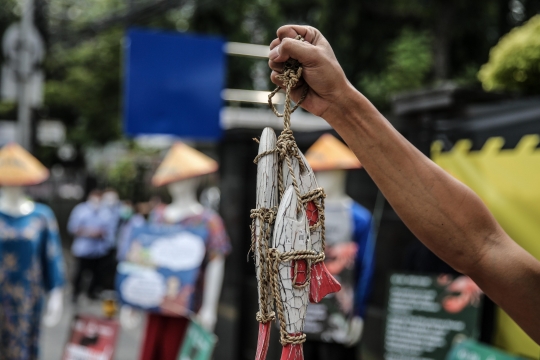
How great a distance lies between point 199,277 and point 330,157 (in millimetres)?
1170

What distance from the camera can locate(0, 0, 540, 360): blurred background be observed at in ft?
12.9

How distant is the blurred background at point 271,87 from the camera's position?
3.94 m

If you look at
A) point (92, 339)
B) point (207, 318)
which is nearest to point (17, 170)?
point (92, 339)

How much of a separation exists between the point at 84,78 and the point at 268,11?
217 inches

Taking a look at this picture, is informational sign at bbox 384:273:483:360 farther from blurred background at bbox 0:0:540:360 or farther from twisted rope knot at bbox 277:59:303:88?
twisted rope knot at bbox 277:59:303:88

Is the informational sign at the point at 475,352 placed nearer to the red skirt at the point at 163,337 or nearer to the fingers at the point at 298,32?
the red skirt at the point at 163,337

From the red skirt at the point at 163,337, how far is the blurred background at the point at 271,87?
2.07 ft

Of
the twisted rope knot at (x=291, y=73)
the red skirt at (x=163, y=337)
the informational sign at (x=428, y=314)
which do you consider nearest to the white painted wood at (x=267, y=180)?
the twisted rope knot at (x=291, y=73)

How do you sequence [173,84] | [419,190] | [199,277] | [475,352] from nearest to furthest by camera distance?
[419,190] → [475,352] → [199,277] → [173,84]

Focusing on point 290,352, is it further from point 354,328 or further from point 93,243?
point 93,243

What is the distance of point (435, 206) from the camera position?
57.6 inches

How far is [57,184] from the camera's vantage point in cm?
2019

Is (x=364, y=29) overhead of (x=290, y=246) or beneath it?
overhead

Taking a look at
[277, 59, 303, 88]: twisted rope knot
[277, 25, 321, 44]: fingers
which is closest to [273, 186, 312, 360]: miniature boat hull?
[277, 59, 303, 88]: twisted rope knot
